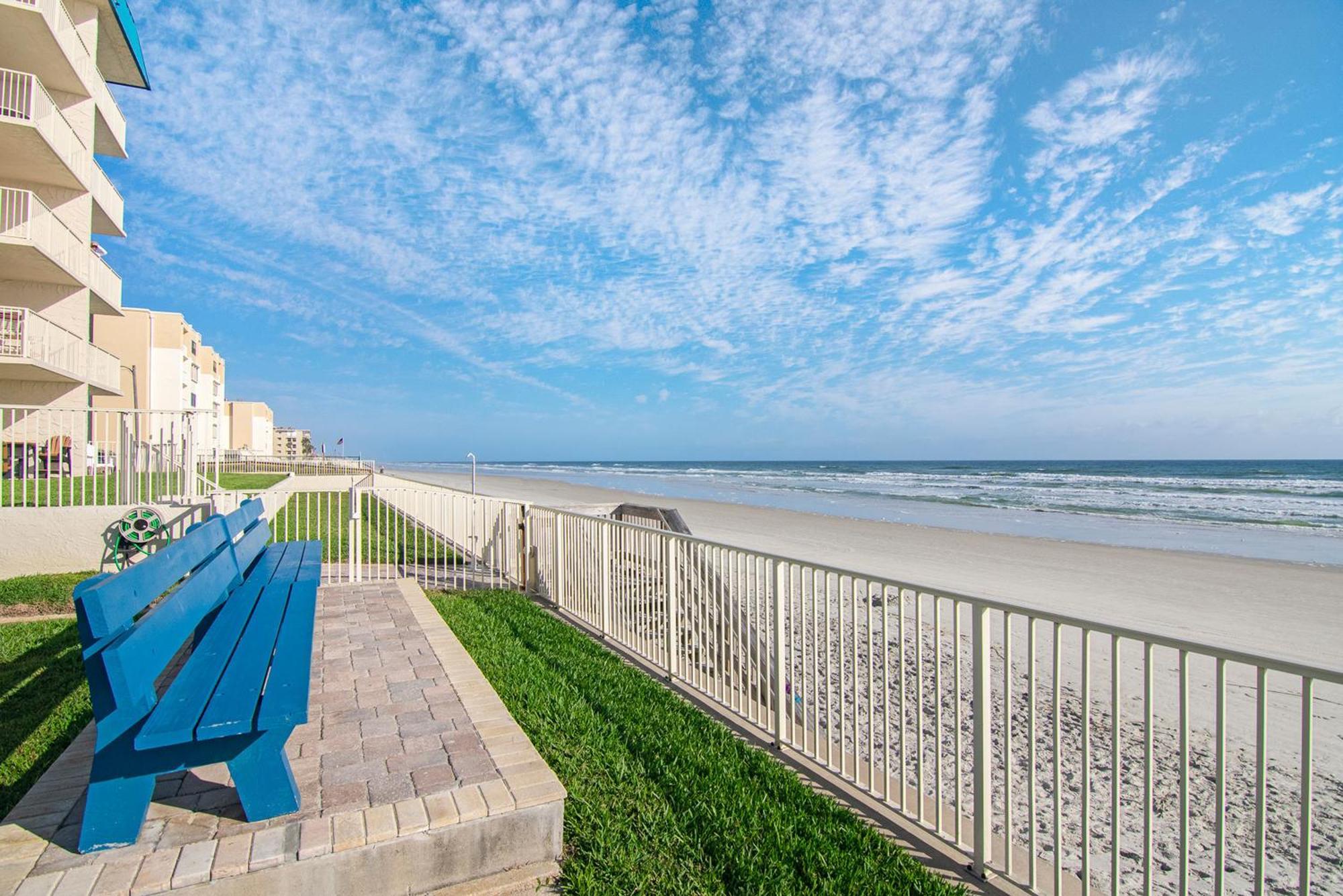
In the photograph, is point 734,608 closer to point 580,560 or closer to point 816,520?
point 580,560

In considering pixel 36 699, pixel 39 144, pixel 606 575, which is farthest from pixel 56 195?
pixel 606 575

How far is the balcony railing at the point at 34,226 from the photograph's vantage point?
15.4 metres

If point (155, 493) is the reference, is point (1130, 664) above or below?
below

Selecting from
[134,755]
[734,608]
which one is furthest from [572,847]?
[734,608]

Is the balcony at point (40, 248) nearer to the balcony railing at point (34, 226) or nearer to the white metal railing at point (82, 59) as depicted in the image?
the balcony railing at point (34, 226)

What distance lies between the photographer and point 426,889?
2.60 meters

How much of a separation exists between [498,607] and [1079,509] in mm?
26980

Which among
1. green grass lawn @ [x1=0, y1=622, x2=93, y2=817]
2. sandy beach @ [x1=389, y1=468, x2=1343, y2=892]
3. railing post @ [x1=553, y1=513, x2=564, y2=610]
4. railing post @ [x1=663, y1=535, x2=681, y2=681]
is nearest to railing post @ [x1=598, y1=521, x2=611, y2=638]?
railing post @ [x1=663, y1=535, x2=681, y2=681]

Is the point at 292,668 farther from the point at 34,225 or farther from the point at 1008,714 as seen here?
the point at 34,225

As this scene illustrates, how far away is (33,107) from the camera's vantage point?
1543 cm

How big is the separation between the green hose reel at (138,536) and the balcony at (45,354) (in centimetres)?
1025

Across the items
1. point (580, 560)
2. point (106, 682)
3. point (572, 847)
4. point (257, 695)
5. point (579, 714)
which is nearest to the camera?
point (106, 682)

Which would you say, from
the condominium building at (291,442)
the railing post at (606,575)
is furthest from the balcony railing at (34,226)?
the condominium building at (291,442)

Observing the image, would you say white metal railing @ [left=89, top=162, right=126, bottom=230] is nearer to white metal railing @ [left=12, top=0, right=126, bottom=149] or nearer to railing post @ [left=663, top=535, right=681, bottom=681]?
white metal railing @ [left=12, top=0, right=126, bottom=149]
